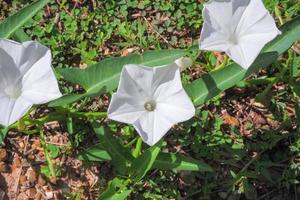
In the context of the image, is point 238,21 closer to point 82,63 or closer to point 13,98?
point 13,98

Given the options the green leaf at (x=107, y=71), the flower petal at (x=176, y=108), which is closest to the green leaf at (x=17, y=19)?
the green leaf at (x=107, y=71)

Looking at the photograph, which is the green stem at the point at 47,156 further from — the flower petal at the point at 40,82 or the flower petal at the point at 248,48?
the flower petal at the point at 248,48

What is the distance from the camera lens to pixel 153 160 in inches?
70.3

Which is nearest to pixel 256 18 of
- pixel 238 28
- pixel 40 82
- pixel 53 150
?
pixel 238 28

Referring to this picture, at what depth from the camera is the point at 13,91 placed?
1644 mm

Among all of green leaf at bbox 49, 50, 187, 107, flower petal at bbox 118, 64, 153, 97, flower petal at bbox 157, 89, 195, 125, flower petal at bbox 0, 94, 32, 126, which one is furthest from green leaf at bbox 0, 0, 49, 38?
flower petal at bbox 157, 89, 195, 125

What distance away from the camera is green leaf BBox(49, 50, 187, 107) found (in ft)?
6.00

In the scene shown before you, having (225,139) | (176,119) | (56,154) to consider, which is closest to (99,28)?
(56,154)

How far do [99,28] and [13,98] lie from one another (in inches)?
35.6

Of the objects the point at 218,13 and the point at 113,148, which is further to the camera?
the point at 113,148

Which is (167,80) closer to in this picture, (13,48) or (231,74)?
(231,74)

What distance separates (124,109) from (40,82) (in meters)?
0.27

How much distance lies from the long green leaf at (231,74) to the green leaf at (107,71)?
133 mm

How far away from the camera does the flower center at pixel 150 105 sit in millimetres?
1719
